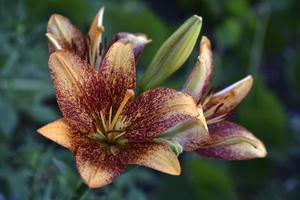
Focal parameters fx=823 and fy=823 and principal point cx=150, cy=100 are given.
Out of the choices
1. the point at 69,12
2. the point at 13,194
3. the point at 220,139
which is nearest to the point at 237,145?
the point at 220,139

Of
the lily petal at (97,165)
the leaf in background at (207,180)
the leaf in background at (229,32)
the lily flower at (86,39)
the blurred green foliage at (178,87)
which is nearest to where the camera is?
the lily petal at (97,165)

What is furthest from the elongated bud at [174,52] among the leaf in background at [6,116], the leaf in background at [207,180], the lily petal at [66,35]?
the leaf in background at [207,180]

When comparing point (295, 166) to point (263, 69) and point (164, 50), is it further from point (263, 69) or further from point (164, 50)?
point (164, 50)

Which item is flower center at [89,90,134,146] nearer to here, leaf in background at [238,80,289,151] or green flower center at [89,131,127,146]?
green flower center at [89,131,127,146]

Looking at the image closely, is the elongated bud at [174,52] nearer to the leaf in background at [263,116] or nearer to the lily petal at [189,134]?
the lily petal at [189,134]

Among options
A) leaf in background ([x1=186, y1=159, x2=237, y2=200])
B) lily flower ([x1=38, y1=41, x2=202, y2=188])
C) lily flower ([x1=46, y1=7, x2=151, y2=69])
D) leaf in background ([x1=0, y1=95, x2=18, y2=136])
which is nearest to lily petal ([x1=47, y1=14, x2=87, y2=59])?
lily flower ([x1=46, y1=7, x2=151, y2=69])

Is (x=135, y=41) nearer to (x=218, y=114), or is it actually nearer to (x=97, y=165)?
(x=218, y=114)
